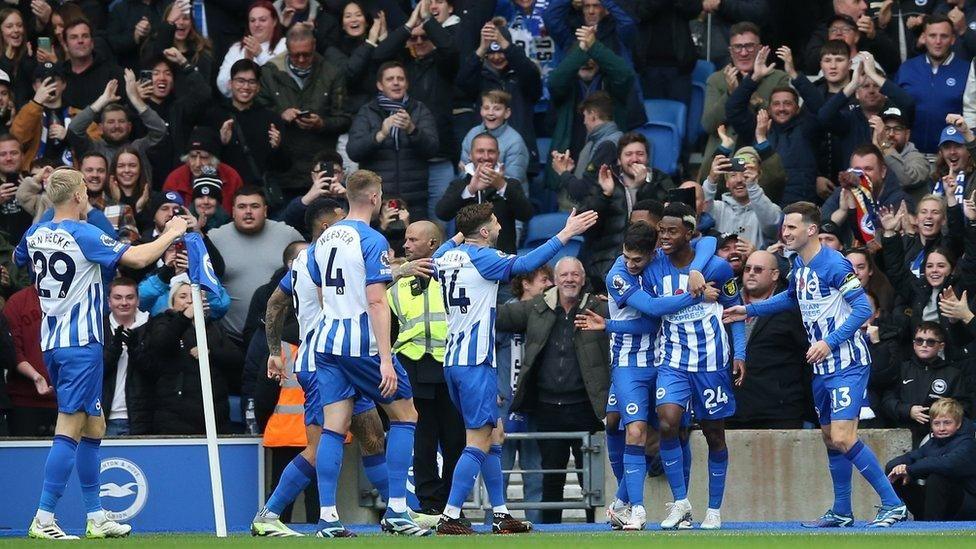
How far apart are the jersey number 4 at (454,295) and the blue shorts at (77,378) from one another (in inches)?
99.7

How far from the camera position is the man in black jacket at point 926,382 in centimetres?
1449

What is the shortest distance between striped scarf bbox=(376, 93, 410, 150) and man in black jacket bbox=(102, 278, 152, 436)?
3168 millimetres

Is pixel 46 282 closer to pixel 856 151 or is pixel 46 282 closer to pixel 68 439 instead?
pixel 68 439

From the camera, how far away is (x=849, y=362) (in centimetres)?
1300

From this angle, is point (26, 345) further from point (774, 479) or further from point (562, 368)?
point (774, 479)

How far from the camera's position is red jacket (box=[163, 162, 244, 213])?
58.6 ft

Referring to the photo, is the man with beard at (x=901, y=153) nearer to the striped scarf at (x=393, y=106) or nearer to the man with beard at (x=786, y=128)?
the man with beard at (x=786, y=128)

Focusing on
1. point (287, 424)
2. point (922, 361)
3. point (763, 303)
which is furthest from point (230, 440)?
point (922, 361)

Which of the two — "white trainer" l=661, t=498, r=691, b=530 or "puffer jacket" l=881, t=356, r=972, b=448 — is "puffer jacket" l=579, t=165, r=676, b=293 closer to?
"puffer jacket" l=881, t=356, r=972, b=448

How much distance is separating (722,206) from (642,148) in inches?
38.9

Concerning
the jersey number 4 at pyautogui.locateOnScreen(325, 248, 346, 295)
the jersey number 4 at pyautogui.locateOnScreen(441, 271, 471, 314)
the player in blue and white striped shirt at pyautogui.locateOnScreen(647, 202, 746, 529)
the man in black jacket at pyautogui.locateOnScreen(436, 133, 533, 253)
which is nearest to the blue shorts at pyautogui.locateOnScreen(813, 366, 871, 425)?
the player in blue and white striped shirt at pyautogui.locateOnScreen(647, 202, 746, 529)

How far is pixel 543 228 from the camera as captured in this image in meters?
17.8

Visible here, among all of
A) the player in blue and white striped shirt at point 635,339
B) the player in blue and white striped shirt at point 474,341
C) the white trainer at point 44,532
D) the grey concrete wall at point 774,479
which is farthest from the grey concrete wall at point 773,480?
the white trainer at point 44,532

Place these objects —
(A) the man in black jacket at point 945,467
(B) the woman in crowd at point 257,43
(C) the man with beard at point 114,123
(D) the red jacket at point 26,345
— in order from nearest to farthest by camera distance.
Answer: (A) the man in black jacket at point 945,467 → (D) the red jacket at point 26,345 → (C) the man with beard at point 114,123 → (B) the woman in crowd at point 257,43
